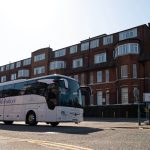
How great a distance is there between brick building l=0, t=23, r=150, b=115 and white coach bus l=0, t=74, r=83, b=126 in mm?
18985

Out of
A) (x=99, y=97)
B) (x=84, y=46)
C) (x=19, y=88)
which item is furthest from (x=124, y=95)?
(x=19, y=88)

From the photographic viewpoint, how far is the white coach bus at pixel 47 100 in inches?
876

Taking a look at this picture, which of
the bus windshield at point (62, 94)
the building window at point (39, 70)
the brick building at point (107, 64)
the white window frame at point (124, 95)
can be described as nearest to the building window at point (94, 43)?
the brick building at point (107, 64)

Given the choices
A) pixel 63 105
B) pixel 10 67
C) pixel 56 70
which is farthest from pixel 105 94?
pixel 10 67

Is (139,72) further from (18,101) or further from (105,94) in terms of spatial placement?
(18,101)

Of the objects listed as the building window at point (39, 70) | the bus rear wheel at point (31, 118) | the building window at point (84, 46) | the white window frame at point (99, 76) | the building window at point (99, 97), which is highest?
the building window at point (84, 46)

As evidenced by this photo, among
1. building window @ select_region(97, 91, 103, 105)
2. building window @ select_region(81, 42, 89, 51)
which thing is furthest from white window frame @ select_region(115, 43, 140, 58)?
building window @ select_region(81, 42, 89, 51)

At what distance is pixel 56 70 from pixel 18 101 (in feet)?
126

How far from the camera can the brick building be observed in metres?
47.7

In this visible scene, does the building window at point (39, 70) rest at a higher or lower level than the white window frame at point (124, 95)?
higher

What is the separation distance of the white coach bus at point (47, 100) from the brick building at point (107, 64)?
1899cm

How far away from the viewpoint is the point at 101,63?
55.9 meters

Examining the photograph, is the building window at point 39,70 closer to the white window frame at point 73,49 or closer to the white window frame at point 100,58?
the white window frame at point 73,49

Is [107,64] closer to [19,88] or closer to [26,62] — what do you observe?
[19,88]
